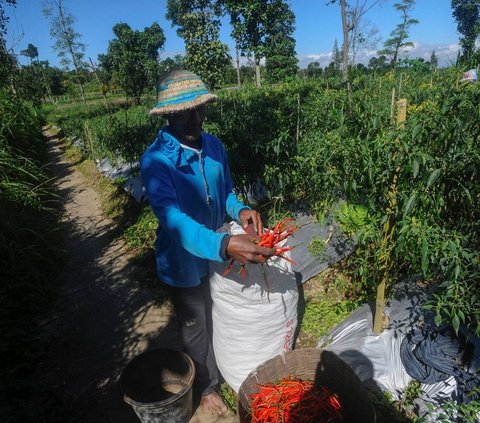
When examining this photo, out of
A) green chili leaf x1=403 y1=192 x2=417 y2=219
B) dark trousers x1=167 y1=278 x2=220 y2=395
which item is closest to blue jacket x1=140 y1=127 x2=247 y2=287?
dark trousers x1=167 y1=278 x2=220 y2=395

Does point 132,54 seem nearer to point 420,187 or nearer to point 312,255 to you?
point 312,255

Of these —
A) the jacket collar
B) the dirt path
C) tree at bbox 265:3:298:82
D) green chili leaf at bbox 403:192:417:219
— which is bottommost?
the dirt path

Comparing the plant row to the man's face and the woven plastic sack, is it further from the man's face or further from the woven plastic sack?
the man's face

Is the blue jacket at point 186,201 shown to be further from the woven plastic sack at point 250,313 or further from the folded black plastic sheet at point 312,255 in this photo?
the folded black plastic sheet at point 312,255

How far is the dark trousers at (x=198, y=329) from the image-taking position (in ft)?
6.56

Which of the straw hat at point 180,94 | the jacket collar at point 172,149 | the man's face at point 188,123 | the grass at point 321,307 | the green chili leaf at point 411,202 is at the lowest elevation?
the grass at point 321,307

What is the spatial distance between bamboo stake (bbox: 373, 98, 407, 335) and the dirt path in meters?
1.28

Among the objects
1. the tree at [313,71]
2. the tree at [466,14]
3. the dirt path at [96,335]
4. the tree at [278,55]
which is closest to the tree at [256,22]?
the tree at [278,55]

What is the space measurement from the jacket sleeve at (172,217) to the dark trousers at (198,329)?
556 mm

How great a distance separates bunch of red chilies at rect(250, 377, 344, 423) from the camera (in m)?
1.82

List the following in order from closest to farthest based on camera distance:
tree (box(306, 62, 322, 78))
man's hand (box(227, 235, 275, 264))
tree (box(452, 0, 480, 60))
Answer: man's hand (box(227, 235, 275, 264)), tree (box(306, 62, 322, 78)), tree (box(452, 0, 480, 60))

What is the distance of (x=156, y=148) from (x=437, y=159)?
4.57ft

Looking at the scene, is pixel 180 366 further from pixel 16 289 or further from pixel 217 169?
pixel 16 289

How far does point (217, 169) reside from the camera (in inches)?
77.4
